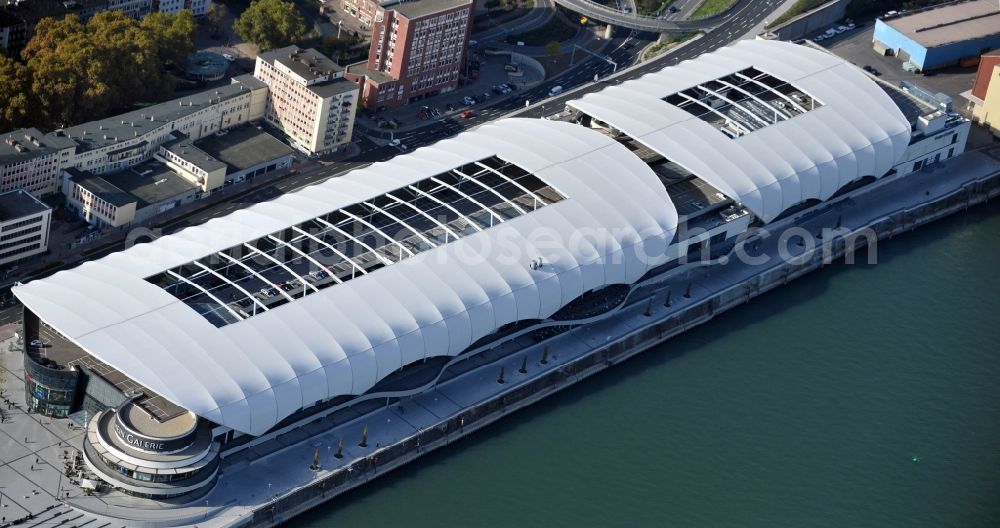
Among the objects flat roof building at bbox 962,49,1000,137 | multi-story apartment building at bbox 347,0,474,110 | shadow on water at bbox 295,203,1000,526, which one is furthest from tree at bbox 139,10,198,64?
Answer: flat roof building at bbox 962,49,1000,137

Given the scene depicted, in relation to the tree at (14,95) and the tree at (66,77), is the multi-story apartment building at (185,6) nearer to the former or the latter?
the tree at (66,77)

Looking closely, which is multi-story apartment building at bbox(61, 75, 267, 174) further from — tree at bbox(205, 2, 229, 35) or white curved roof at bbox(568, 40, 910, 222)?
white curved roof at bbox(568, 40, 910, 222)

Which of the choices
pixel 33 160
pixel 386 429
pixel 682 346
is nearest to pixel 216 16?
pixel 33 160

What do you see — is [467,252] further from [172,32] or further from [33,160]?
[172,32]

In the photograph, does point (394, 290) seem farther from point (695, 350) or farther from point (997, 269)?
point (997, 269)

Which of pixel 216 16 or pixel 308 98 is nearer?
pixel 308 98

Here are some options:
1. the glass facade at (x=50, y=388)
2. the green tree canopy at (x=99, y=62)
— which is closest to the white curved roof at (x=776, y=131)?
the green tree canopy at (x=99, y=62)

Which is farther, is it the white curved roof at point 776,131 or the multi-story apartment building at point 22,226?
the white curved roof at point 776,131
